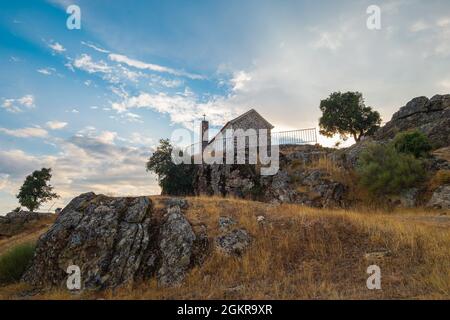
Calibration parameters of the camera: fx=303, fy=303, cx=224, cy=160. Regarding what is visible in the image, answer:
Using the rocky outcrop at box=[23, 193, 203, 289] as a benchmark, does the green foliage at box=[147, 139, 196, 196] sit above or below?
above

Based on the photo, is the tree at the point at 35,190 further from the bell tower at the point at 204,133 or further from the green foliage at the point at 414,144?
the green foliage at the point at 414,144

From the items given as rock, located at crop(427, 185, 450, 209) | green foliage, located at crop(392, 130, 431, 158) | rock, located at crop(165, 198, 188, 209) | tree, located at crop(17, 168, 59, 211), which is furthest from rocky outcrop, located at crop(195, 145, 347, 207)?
tree, located at crop(17, 168, 59, 211)

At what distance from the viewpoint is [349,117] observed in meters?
45.8

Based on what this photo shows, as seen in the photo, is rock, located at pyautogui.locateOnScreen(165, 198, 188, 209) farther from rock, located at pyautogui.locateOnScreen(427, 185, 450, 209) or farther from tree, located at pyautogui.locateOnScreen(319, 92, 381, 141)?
tree, located at pyautogui.locateOnScreen(319, 92, 381, 141)

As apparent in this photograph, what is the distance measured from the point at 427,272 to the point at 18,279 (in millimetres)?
16266

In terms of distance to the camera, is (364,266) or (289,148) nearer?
(364,266)

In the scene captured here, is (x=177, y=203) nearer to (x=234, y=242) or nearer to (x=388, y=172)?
(x=234, y=242)

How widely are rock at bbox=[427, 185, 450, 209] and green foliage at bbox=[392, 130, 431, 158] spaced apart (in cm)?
548

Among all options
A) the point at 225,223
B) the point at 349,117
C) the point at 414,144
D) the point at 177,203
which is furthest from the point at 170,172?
the point at 349,117

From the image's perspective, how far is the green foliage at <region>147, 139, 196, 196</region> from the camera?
34.0 metres

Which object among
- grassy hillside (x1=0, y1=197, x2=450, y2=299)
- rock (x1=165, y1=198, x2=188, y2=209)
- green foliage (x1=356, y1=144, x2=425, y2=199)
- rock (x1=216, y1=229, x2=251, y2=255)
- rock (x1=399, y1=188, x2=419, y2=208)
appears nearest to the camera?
grassy hillside (x1=0, y1=197, x2=450, y2=299)
